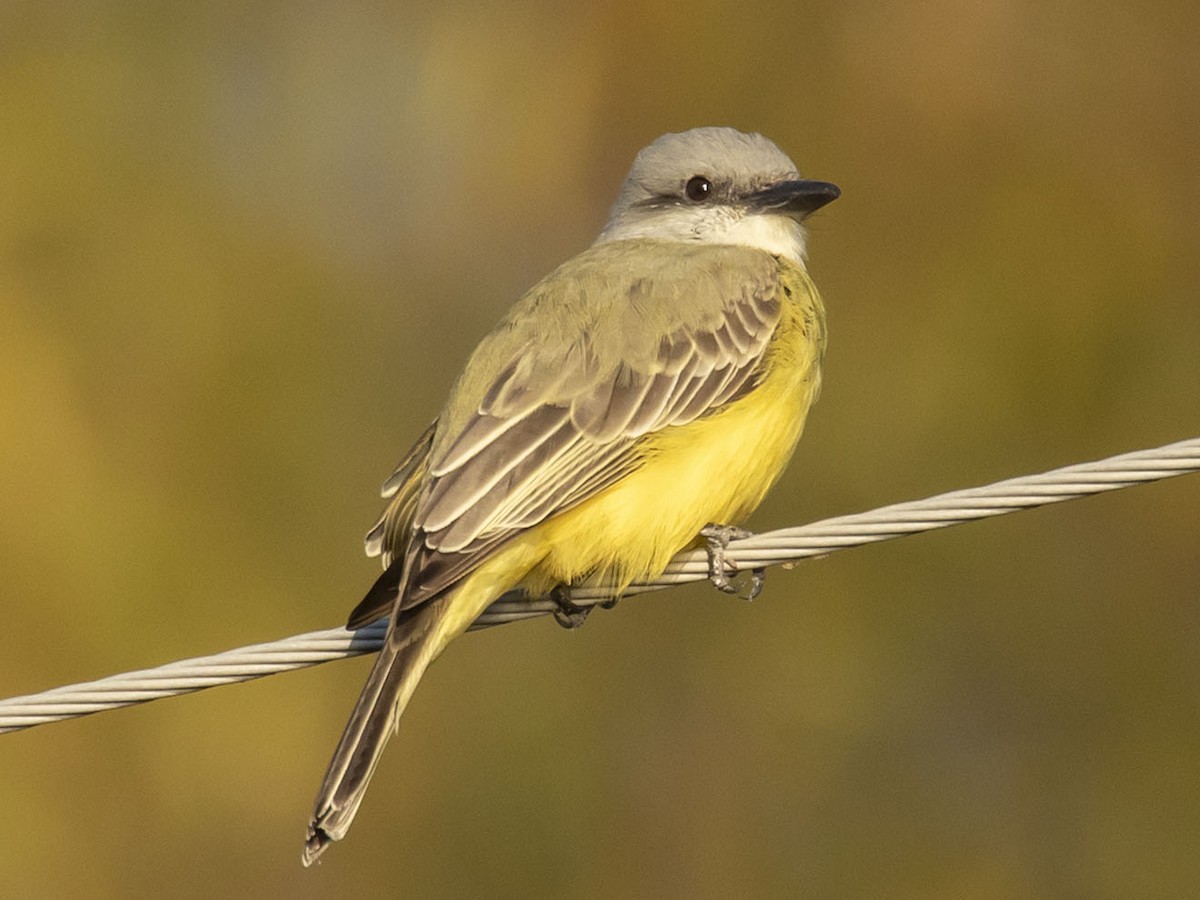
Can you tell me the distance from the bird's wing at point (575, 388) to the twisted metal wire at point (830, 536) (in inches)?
23.0

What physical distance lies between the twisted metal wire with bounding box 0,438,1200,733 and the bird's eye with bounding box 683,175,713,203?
97.1 inches

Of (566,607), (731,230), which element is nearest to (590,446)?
(566,607)

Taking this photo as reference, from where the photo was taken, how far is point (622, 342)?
561cm

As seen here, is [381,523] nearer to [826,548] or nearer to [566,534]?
[566,534]

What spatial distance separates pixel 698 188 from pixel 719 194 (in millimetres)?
81

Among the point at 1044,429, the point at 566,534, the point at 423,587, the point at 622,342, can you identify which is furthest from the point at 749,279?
the point at 1044,429

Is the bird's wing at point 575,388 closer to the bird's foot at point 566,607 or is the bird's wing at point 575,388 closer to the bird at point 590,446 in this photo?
the bird at point 590,446

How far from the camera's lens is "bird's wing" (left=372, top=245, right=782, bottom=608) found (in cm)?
492

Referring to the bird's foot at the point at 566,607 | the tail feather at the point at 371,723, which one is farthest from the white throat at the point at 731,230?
the tail feather at the point at 371,723

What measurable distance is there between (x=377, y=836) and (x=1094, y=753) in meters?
3.70

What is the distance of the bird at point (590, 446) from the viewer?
4.76 metres

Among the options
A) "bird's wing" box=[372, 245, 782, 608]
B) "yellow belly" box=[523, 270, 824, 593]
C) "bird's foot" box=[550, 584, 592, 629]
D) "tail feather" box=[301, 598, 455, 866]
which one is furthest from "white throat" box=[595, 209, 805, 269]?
"tail feather" box=[301, 598, 455, 866]

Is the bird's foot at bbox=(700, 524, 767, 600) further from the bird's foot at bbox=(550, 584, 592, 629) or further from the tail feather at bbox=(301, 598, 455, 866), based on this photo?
the tail feather at bbox=(301, 598, 455, 866)

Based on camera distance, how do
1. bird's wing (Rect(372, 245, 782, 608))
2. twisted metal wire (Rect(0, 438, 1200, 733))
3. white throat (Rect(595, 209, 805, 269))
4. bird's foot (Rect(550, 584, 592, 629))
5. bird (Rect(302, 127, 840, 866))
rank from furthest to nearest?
white throat (Rect(595, 209, 805, 269)) < bird's foot (Rect(550, 584, 592, 629)) < bird's wing (Rect(372, 245, 782, 608)) < bird (Rect(302, 127, 840, 866)) < twisted metal wire (Rect(0, 438, 1200, 733))
